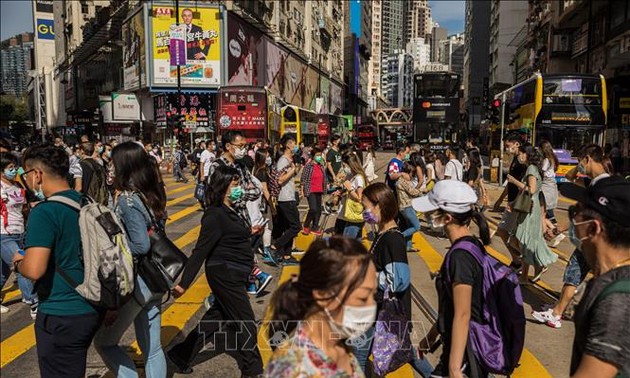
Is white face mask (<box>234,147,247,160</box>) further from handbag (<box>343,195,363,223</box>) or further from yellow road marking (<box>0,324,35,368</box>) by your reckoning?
yellow road marking (<box>0,324,35,368</box>)

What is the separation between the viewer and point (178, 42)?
30.0 metres

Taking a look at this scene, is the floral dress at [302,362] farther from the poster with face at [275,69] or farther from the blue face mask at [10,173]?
the poster with face at [275,69]

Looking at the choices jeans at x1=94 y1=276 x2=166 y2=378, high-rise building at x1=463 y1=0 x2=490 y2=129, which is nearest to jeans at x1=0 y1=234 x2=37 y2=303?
jeans at x1=94 y1=276 x2=166 y2=378

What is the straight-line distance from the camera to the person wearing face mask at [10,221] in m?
5.86

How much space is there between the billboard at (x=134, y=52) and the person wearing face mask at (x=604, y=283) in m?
39.6

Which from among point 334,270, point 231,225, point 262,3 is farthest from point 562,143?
point 262,3

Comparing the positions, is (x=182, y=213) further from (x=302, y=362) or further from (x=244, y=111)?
(x=244, y=111)

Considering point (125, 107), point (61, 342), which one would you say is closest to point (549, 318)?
point (61, 342)

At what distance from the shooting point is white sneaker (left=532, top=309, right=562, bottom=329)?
534 cm

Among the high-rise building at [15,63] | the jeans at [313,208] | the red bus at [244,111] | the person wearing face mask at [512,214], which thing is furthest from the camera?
the high-rise building at [15,63]

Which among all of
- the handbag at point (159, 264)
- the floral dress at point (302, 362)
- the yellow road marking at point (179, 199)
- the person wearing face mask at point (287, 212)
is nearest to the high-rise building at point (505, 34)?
the yellow road marking at point (179, 199)

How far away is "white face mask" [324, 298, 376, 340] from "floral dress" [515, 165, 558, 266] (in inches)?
199

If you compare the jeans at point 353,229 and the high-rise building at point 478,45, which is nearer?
the jeans at point 353,229

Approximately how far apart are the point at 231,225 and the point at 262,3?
47730mm
